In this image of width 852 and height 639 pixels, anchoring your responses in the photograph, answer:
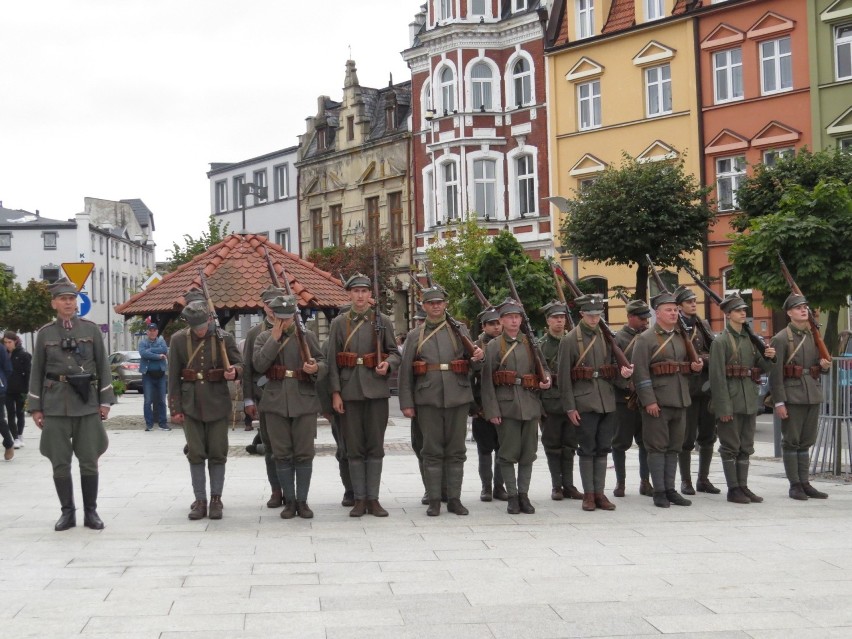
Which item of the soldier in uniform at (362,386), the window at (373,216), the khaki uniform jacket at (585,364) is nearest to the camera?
the soldier in uniform at (362,386)

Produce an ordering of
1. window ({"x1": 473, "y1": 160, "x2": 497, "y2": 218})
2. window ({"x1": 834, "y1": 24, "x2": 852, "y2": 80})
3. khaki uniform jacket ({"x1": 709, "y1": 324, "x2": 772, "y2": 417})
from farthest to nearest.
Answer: window ({"x1": 473, "y1": 160, "x2": 497, "y2": 218}) → window ({"x1": 834, "y1": 24, "x2": 852, "y2": 80}) → khaki uniform jacket ({"x1": 709, "y1": 324, "x2": 772, "y2": 417})

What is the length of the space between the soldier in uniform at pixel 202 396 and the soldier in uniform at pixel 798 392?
17.3 feet

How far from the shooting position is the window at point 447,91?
137 feet

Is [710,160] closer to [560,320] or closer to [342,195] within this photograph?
[342,195]

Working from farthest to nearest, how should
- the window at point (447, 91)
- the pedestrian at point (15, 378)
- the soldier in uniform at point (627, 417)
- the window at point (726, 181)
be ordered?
the window at point (447, 91) < the window at point (726, 181) < the pedestrian at point (15, 378) < the soldier in uniform at point (627, 417)

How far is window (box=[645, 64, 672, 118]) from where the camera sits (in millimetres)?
36375

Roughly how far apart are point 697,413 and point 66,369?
6.16m

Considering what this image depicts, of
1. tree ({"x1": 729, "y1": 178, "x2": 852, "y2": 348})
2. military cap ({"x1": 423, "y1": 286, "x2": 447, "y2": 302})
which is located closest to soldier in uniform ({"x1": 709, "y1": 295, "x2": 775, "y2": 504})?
military cap ({"x1": 423, "y1": 286, "x2": 447, "y2": 302})

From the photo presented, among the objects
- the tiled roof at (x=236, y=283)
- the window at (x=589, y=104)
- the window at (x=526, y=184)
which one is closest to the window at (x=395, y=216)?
the window at (x=526, y=184)

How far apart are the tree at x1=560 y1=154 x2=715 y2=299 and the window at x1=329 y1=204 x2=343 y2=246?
2113 cm

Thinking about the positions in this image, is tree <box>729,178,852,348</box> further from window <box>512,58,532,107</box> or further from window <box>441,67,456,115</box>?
window <box>441,67,456,115</box>

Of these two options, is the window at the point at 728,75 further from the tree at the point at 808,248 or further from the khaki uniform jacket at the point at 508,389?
the khaki uniform jacket at the point at 508,389

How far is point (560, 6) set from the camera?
130ft

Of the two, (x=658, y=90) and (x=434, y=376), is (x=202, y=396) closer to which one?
(x=434, y=376)
